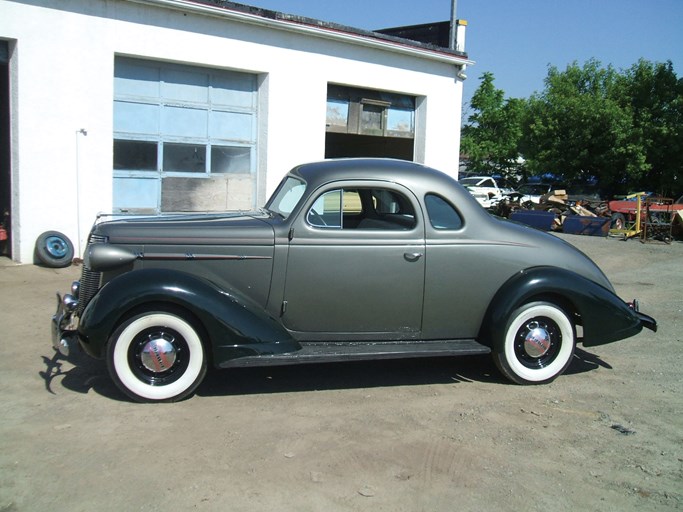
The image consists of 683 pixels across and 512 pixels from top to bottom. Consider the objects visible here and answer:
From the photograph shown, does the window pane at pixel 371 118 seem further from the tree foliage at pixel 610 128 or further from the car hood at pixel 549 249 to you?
the tree foliage at pixel 610 128

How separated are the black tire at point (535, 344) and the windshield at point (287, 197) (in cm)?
196

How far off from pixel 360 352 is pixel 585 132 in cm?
2843

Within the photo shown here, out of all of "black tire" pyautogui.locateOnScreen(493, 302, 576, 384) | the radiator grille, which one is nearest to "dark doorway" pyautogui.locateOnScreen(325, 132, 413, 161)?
"black tire" pyautogui.locateOnScreen(493, 302, 576, 384)

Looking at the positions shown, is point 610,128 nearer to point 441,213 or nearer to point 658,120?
point 658,120

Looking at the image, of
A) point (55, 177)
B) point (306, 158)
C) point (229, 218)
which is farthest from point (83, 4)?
point (229, 218)

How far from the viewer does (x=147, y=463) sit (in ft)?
12.8

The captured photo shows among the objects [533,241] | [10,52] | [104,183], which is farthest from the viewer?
[104,183]

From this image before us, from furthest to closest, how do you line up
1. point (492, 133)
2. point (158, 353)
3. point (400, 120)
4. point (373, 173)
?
1. point (492, 133)
2. point (400, 120)
3. point (373, 173)
4. point (158, 353)

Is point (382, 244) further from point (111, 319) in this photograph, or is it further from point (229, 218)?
point (111, 319)

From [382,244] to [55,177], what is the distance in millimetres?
6329

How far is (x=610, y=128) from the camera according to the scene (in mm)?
29766

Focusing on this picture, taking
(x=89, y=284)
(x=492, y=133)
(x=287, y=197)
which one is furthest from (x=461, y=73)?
(x=492, y=133)

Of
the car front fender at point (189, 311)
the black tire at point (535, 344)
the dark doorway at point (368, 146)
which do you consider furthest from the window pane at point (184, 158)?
the black tire at point (535, 344)

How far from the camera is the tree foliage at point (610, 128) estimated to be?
29.3 m
